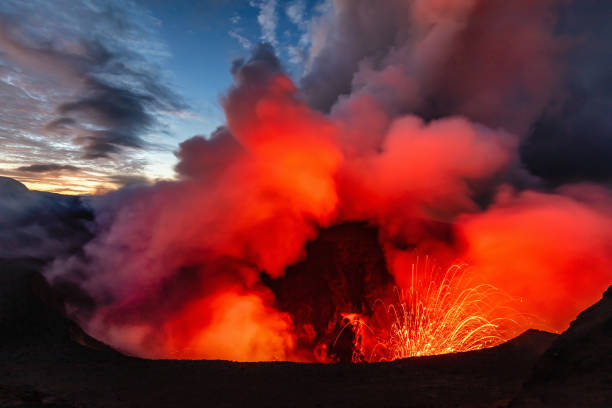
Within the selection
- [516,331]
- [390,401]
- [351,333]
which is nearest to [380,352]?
[351,333]

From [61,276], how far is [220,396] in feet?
71.6

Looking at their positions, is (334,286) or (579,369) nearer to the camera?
(579,369)

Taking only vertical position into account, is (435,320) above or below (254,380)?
above

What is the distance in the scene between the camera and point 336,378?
8930 mm

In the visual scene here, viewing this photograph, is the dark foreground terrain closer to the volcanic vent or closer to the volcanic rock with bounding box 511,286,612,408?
the volcanic rock with bounding box 511,286,612,408

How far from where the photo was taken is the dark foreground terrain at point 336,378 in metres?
5.87

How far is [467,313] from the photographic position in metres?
23.8

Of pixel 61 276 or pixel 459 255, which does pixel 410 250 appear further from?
pixel 61 276

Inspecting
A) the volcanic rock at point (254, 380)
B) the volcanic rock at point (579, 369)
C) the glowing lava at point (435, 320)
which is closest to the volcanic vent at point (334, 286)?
the glowing lava at point (435, 320)

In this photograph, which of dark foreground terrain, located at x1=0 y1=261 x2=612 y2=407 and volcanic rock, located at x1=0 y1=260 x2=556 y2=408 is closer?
dark foreground terrain, located at x1=0 y1=261 x2=612 y2=407

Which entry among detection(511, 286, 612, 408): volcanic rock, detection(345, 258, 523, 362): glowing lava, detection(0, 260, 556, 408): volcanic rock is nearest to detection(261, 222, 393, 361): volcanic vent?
detection(345, 258, 523, 362): glowing lava

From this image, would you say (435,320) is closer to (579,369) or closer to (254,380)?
(254,380)

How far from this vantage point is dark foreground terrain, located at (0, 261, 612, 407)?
19.3ft

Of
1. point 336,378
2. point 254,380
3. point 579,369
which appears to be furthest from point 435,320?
point 579,369
